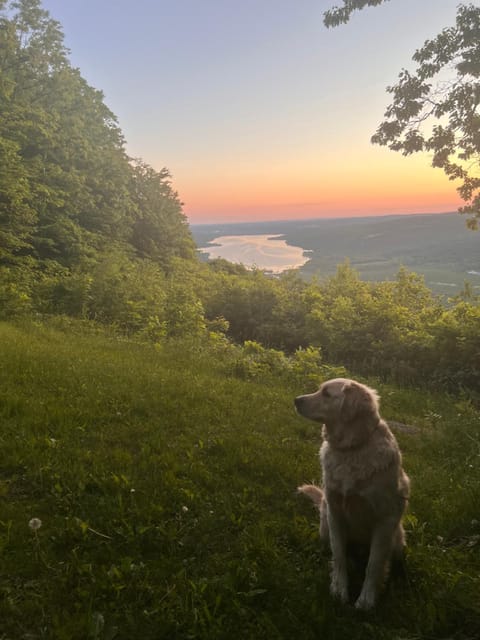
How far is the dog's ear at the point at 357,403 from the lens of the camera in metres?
3.96

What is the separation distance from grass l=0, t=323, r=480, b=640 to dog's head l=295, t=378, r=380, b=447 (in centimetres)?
127

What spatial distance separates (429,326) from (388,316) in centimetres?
179

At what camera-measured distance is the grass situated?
11.0ft

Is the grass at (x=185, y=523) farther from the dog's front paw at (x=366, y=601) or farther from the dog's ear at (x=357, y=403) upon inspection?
the dog's ear at (x=357, y=403)

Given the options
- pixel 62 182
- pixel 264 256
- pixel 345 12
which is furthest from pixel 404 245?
pixel 345 12

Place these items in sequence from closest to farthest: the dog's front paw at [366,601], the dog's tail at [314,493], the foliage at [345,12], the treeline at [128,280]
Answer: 1. the dog's front paw at [366,601]
2. the dog's tail at [314,493]
3. the foliage at [345,12]
4. the treeline at [128,280]

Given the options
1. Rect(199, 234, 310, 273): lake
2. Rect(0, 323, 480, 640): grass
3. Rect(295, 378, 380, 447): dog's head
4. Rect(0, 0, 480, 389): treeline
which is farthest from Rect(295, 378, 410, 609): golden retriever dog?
Rect(199, 234, 310, 273): lake

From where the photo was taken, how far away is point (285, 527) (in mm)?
4648

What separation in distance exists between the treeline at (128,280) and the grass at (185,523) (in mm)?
4938

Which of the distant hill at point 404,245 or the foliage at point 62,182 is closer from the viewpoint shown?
the foliage at point 62,182

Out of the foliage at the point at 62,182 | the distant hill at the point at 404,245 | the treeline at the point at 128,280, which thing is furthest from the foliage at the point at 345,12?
the distant hill at the point at 404,245

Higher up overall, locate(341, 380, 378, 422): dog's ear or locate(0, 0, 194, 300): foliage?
locate(0, 0, 194, 300): foliage

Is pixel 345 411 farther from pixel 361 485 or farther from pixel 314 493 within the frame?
pixel 314 493

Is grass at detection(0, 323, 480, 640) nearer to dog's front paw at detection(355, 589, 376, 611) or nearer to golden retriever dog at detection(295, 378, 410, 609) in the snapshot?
dog's front paw at detection(355, 589, 376, 611)
